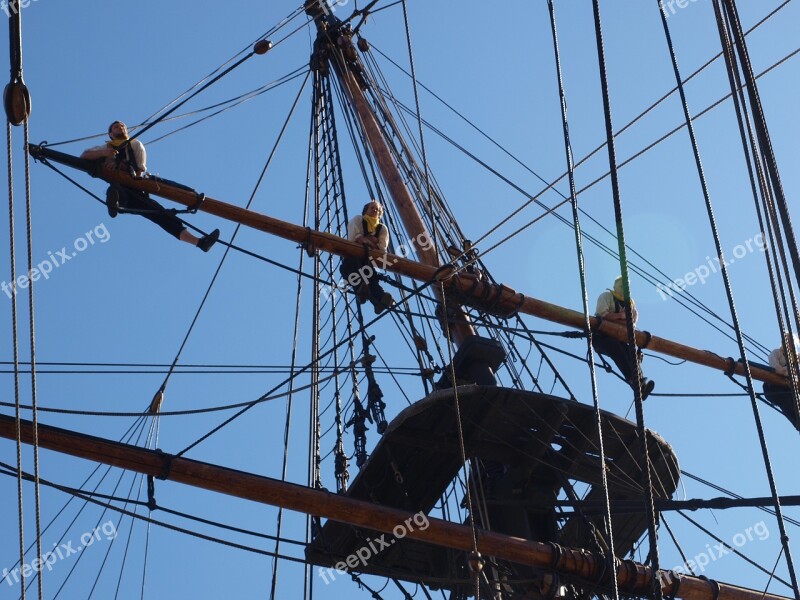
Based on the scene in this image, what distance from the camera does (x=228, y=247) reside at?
34.2 ft

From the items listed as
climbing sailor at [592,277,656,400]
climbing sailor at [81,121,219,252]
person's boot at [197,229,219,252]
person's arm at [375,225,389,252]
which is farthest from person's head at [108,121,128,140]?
climbing sailor at [592,277,656,400]

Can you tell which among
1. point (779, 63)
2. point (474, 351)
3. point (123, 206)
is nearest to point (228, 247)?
point (123, 206)

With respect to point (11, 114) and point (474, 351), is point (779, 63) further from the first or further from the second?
point (11, 114)

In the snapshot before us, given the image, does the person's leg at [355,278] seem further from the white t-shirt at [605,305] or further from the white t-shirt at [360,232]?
the white t-shirt at [605,305]

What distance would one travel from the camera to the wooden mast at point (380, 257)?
34.1 ft

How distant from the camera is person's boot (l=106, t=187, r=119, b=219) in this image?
33.4 feet

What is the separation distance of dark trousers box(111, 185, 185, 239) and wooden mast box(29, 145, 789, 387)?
8 cm

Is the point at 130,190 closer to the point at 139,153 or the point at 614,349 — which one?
the point at 139,153

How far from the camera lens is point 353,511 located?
909cm

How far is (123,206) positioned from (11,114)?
502 centimetres

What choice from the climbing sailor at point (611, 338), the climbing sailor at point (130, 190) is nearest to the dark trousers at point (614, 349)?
the climbing sailor at point (611, 338)

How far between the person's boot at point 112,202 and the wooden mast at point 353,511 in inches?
97.1

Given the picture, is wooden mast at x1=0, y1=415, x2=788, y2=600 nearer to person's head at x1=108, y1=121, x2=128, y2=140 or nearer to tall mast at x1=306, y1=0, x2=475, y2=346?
tall mast at x1=306, y1=0, x2=475, y2=346

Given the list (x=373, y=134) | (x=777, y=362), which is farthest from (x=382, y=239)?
(x=777, y=362)
